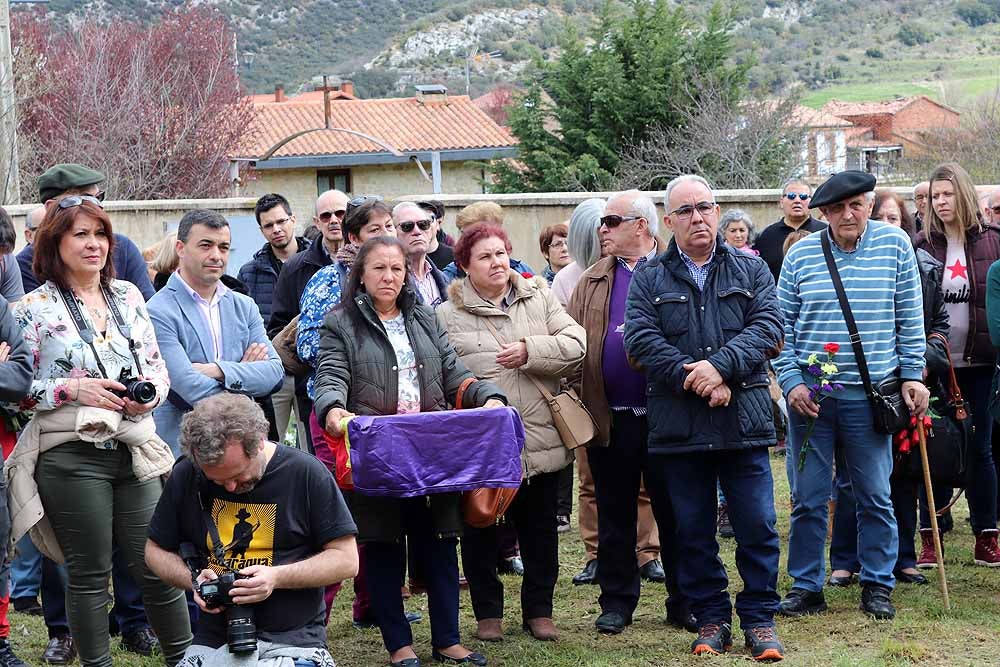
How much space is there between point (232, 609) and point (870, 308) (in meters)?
3.38

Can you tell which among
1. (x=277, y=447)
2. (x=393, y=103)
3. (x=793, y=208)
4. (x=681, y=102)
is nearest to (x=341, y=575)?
(x=277, y=447)

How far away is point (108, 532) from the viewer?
4941 mm

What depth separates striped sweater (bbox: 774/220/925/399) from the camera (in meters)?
5.82

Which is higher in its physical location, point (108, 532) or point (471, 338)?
point (471, 338)

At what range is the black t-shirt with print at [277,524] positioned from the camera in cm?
399

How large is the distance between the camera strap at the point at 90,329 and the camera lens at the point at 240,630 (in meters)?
1.47

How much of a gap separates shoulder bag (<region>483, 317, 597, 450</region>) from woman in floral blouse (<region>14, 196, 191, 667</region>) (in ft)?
5.47

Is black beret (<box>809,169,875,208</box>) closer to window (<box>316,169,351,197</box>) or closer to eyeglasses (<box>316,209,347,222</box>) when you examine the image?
eyeglasses (<box>316,209,347,222</box>)

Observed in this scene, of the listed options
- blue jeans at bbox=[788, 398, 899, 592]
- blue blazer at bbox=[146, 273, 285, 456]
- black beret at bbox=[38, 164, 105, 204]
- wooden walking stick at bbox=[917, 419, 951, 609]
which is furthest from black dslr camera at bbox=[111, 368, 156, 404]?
wooden walking stick at bbox=[917, 419, 951, 609]

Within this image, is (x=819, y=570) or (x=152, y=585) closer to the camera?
(x=152, y=585)

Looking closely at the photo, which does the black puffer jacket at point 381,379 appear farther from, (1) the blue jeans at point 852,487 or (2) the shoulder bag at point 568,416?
(1) the blue jeans at point 852,487

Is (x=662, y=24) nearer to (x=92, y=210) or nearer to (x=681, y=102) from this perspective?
(x=681, y=102)

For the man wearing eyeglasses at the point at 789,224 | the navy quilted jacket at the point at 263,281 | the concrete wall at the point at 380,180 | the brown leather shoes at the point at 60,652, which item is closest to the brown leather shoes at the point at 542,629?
the brown leather shoes at the point at 60,652

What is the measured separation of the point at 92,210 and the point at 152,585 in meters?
1.55
